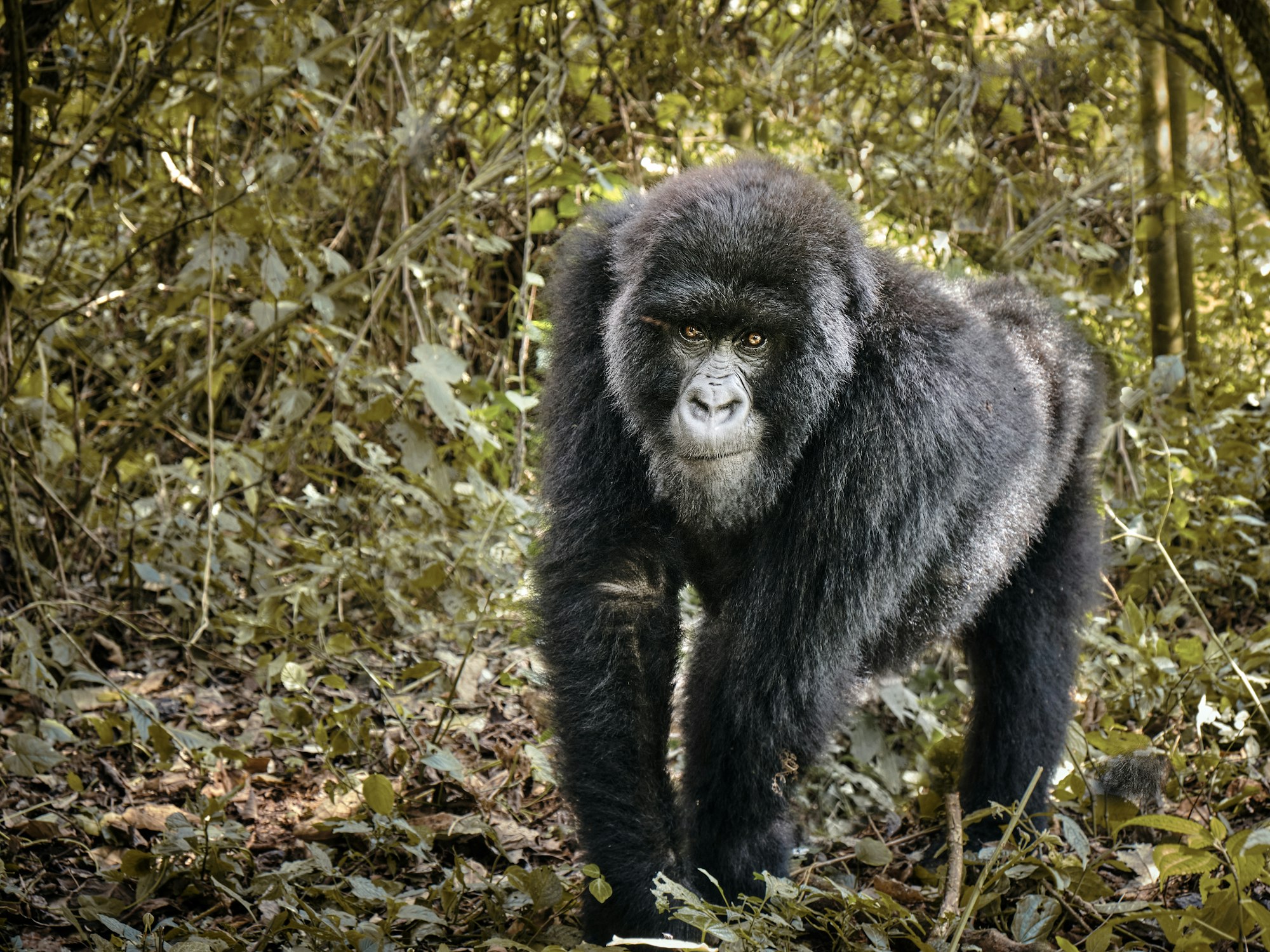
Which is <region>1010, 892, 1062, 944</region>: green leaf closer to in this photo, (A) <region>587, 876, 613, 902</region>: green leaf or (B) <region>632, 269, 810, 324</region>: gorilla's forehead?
(A) <region>587, 876, 613, 902</region>: green leaf

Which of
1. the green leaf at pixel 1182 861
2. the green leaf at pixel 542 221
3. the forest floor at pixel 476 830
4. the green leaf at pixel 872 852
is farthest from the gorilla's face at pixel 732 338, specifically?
the green leaf at pixel 542 221

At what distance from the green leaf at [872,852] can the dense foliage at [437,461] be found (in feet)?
0.04

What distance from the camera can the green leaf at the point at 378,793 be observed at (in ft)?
10.1

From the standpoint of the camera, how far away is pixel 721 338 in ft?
10.2

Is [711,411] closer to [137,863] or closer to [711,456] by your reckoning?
[711,456]

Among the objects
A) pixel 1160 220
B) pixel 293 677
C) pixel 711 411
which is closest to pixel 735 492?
pixel 711 411

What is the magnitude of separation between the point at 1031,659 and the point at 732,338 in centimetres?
159

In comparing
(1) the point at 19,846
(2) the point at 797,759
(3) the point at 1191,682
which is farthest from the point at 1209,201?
(1) the point at 19,846

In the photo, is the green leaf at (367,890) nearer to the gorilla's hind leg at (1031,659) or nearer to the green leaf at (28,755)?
the green leaf at (28,755)

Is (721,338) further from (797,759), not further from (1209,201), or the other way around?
(1209,201)

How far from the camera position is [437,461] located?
171 inches

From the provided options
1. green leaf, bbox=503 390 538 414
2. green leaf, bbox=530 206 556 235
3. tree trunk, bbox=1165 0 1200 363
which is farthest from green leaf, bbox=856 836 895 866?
tree trunk, bbox=1165 0 1200 363

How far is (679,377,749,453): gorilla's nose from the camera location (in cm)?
302

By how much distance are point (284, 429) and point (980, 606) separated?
10.2 feet
